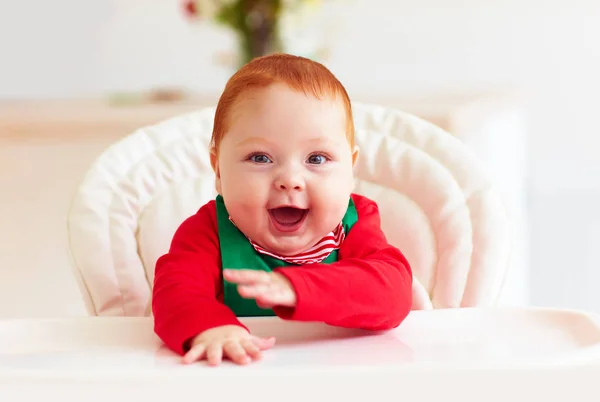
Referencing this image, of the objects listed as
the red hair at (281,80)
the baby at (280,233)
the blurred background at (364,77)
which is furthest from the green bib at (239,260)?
the blurred background at (364,77)

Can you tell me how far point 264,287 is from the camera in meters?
0.80

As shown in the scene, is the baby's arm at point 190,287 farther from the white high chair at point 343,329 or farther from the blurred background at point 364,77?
the blurred background at point 364,77

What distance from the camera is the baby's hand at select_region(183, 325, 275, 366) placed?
750 millimetres

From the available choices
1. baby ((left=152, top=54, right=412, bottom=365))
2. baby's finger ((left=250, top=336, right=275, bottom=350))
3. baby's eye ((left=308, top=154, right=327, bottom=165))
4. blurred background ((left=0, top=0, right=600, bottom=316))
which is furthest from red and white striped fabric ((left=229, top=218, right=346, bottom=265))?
blurred background ((left=0, top=0, right=600, bottom=316))

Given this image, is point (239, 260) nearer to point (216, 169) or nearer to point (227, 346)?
point (216, 169)

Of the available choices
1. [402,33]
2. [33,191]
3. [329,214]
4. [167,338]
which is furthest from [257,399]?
[402,33]

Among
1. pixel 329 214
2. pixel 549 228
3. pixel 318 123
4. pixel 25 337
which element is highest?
pixel 318 123

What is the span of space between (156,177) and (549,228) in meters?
1.69

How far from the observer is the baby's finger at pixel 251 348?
29.6 inches

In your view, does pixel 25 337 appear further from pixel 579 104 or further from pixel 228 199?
pixel 579 104

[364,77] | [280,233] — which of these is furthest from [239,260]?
[364,77]

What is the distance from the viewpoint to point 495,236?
1.24m

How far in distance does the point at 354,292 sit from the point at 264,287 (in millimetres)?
115

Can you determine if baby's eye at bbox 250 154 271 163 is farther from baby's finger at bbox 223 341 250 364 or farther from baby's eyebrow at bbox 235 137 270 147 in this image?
baby's finger at bbox 223 341 250 364
